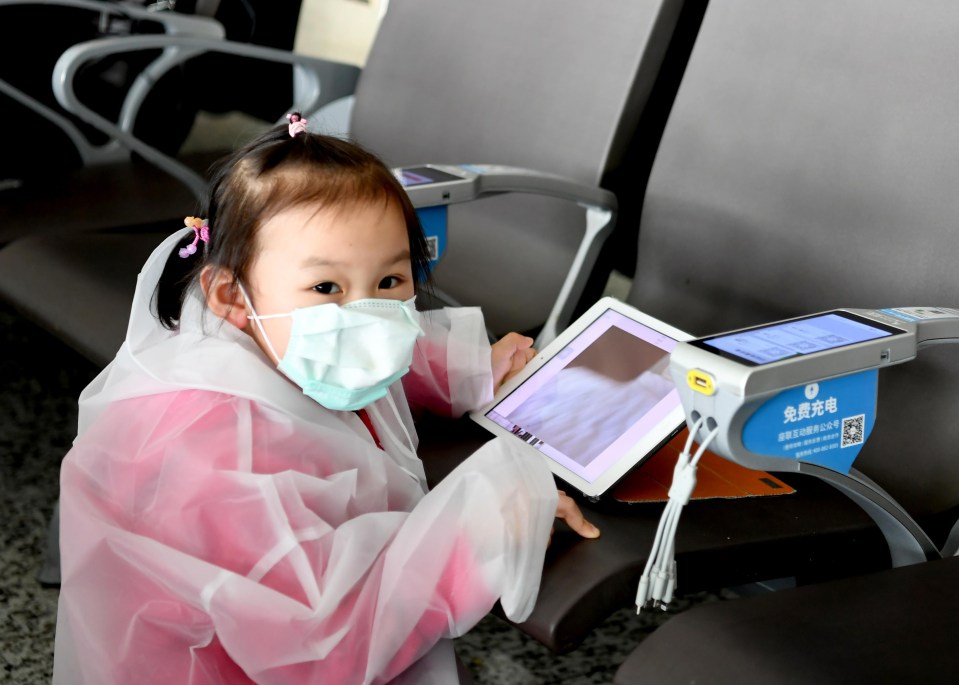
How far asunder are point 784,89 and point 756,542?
27.0 inches

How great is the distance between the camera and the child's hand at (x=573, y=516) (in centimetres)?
109

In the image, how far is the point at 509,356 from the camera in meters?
1.40

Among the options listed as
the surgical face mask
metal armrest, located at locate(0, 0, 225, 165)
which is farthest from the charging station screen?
metal armrest, located at locate(0, 0, 225, 165)

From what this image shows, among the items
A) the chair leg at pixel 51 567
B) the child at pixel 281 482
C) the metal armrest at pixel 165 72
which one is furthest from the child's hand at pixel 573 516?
the metal armrest at pixel 165 72

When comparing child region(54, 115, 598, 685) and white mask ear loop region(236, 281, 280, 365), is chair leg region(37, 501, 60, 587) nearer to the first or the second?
child region(54, 115, 598, 685)

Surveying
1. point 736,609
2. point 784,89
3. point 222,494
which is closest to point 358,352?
point 222,494

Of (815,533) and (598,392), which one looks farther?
(598,392)

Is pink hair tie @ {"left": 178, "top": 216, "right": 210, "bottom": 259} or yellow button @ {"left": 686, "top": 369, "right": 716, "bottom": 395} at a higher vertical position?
yellow button @ {"left": 686, "top": 369, "right": 716, "bottom": 395}

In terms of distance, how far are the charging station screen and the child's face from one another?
1.14ft

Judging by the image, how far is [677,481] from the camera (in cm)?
94

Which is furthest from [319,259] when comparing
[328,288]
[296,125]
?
[296,125]

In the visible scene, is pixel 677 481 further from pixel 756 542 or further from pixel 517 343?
pixel 517 343

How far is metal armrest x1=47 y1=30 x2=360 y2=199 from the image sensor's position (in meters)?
1.99

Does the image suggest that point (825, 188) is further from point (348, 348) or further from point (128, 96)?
point (128, 96)
